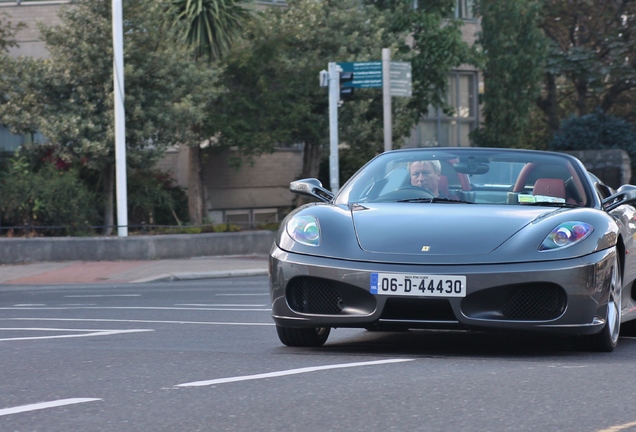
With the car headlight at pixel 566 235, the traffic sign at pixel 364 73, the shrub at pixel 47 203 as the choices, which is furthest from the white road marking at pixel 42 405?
the traffic sign at pixel 364 73

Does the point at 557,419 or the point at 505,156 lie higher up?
the point at 505,156

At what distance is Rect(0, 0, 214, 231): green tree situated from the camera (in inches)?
917

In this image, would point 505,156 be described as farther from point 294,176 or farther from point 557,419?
point 294,176

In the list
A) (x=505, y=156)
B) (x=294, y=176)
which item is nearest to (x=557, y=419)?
(x=505, y=156)

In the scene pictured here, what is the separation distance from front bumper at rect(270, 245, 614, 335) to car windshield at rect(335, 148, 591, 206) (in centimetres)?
99

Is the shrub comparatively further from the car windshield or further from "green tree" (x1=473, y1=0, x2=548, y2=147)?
"green tree" (x1=473, y1=0, x2=548, y2=147)

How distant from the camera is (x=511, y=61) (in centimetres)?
3478

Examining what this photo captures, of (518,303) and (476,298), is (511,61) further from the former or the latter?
(476,298)

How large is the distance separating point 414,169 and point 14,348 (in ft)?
9.41

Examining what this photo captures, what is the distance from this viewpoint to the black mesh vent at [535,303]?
6926 mm

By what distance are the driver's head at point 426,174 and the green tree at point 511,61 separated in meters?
26.8

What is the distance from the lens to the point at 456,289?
22.4 ft

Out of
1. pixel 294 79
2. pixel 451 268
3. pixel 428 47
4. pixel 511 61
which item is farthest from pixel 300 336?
pixel 511 61

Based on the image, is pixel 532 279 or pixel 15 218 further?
pixel 15 218
